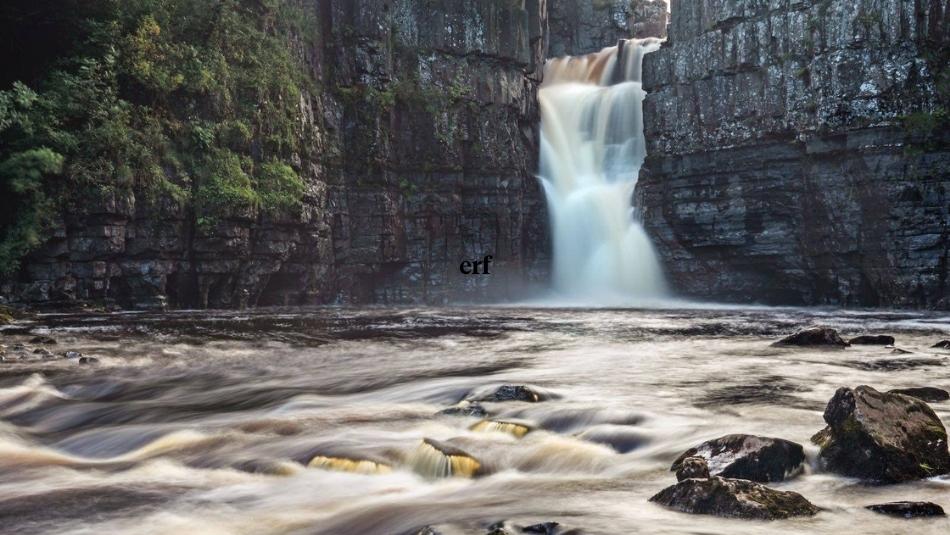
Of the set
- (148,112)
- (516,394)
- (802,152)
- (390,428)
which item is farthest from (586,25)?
(390,428)

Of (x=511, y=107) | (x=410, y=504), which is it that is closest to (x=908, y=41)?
(x=511, y=107)

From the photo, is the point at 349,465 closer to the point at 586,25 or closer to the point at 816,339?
the point at 816,339

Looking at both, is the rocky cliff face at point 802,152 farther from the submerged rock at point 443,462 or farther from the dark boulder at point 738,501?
the dark boulder at point 738,501

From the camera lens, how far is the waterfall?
31.7m

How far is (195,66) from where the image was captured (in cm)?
2458

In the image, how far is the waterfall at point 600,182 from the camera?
3170cm

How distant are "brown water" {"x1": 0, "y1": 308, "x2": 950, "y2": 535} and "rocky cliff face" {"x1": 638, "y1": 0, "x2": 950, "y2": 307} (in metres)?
11.6

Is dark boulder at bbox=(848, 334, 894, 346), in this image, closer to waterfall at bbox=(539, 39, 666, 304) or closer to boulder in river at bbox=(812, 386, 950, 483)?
boulder in river at bbox=(812, 386, 950, 483)

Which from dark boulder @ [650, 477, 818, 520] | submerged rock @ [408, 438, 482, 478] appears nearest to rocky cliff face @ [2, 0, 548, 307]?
submerged rock @ [408, 438, 482, 478]

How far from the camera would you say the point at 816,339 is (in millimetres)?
13766

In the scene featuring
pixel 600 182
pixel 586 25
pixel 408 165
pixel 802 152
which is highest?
pixel 586 25

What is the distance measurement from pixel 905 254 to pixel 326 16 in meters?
22.8

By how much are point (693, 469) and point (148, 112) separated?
874 inches

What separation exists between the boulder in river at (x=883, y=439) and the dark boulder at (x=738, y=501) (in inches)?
32.9
